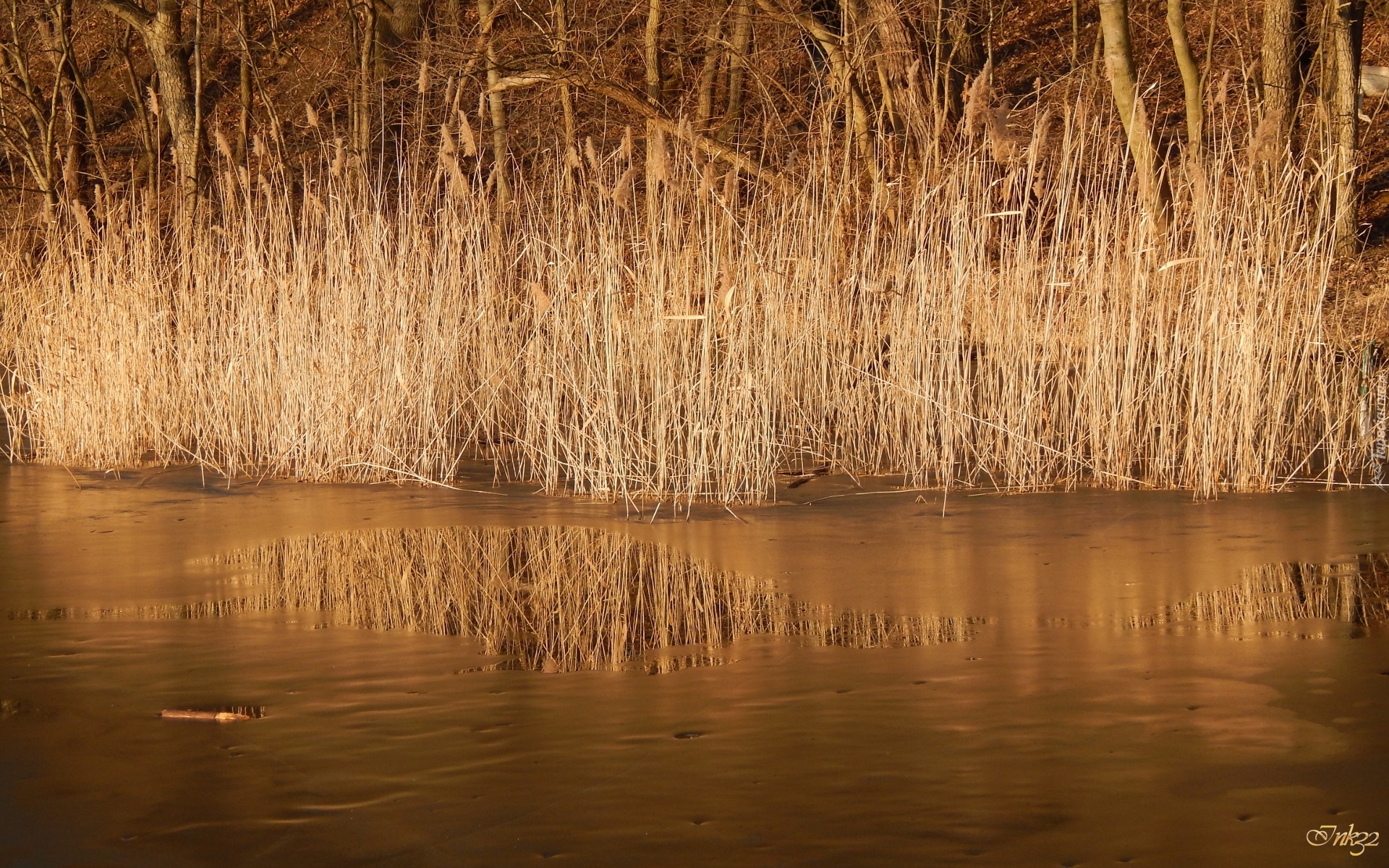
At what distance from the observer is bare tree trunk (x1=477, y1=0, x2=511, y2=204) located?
978cm

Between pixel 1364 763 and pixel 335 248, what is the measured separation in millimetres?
5257

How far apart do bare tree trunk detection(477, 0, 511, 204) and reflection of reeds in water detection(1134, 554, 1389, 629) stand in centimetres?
460

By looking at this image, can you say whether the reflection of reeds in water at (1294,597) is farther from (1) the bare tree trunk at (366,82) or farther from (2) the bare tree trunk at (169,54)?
(2) the bare tree trunk at (169,54)

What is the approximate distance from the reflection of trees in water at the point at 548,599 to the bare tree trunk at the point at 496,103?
3.14 meters

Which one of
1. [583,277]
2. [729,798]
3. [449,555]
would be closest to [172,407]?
[583,277]

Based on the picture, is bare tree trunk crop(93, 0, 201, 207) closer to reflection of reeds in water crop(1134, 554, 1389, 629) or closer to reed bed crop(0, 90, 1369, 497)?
reed bed crop(0, 90, 1369, 497)

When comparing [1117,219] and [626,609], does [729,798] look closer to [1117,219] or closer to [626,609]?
[626,609]

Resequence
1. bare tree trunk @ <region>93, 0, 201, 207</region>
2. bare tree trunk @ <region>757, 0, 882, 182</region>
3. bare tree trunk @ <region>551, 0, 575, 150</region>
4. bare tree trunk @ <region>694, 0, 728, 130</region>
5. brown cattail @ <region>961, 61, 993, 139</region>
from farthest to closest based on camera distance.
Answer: bare tree trunk @ <region>93, 0, 201, 207</region> → bare tree trunk @ <region>694, 0, 728, 130</region> → bare tree trunk @ <region>551, 0, 575, 150</region> → bare tree trunk @ <region>757, 0, 882, 182</region> → brown cattail @ <region>961, 61, 993, 139</region>

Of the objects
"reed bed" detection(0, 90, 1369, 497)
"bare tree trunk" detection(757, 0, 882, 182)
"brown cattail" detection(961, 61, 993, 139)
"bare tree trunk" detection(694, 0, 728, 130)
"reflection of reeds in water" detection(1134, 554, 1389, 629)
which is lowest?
"reflection of reeds in water" detection(1134, 554, 1389, 629)

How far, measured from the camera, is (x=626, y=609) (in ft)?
13.9

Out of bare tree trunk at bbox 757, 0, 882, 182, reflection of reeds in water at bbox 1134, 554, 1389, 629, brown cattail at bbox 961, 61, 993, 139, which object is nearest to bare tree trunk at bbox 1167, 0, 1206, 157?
bare tree trunk at bbox 757, 0, 882, 182

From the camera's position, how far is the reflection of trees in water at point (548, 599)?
3848 mm

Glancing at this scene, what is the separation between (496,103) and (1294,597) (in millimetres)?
9579

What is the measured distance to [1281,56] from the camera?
10.2 meters
